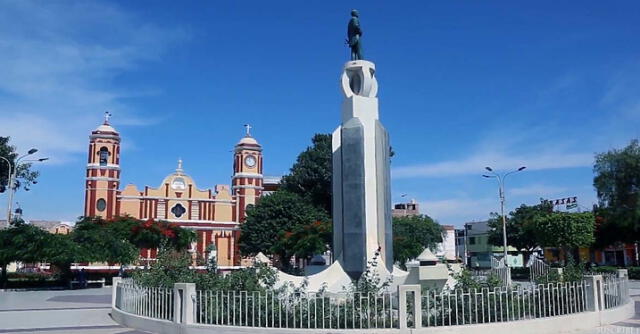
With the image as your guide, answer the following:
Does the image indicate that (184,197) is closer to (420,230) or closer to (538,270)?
(420,230)

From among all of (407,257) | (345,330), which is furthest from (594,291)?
(407,257)

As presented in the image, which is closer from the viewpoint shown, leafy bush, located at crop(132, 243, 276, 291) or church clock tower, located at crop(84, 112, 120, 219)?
leafy bush, located at crop(132, 243, 276, 291)

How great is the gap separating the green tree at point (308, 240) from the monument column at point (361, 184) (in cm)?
1761

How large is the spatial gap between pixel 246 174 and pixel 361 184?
154ft

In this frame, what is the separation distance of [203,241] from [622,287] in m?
50.3

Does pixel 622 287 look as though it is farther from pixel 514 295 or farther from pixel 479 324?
pixel 479 324

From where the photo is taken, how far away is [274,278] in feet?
41.4

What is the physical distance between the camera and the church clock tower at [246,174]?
63.8m

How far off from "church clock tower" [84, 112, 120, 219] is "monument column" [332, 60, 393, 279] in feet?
142

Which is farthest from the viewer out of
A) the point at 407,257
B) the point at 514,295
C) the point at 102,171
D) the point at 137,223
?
the point at 102,171

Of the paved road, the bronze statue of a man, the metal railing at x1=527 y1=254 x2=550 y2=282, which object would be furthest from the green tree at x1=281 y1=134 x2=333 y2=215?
the paved road

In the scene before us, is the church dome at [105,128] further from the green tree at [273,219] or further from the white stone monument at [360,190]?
the white stone monument at [360,190]

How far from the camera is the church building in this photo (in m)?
57.2

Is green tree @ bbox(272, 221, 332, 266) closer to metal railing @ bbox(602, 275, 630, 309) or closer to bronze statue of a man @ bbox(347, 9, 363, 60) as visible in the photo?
bronze statue of a man @ bbox(347, 9, 363, 60)
